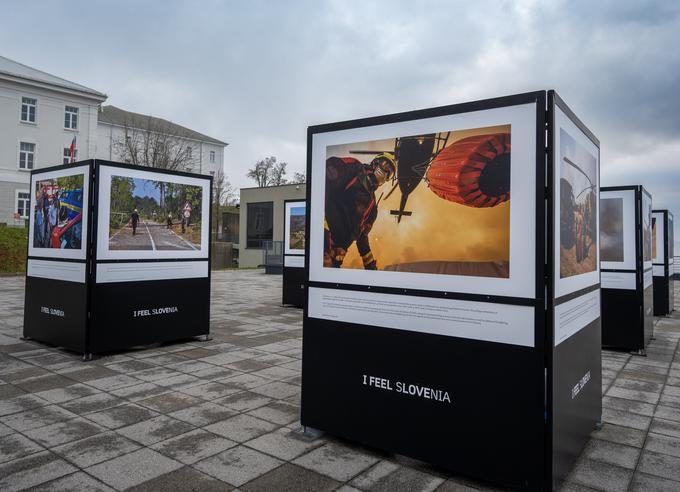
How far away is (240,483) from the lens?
143 inches

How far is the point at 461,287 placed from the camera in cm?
371

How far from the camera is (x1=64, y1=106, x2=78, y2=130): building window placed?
4475 cm

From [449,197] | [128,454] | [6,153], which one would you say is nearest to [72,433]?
[128,454]

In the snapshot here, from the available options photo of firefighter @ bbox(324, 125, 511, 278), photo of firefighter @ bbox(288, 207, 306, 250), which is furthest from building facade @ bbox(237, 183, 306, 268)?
photo of firefighter @ bbox(324, 125, 511, 278)

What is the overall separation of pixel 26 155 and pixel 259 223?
819 inches

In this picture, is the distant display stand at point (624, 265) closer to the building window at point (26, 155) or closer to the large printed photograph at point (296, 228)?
the large printed photograph at point (296, 228)

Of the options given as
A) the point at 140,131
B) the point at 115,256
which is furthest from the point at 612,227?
the point at 140,131

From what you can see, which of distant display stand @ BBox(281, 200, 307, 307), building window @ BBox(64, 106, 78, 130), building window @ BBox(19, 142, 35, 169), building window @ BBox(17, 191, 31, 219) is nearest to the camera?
distant display stand @ BBox(281, 200, 307, 307)

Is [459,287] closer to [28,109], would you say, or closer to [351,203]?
[351,203]

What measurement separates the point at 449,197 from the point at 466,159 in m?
0.31

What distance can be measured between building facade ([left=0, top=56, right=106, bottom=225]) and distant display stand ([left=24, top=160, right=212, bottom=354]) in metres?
36.4

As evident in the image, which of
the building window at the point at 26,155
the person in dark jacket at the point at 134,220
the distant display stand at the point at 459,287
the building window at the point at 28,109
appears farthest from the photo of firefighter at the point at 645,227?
the building window at the point at 28,109

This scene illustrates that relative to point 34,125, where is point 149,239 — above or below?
below

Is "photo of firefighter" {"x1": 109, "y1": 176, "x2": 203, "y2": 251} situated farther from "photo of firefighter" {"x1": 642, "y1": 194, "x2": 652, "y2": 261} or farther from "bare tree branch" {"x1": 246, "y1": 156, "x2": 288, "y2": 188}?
"bare tree branch" {"x1": 246, "y1": 156, "x2": 288, "y2": 188}
